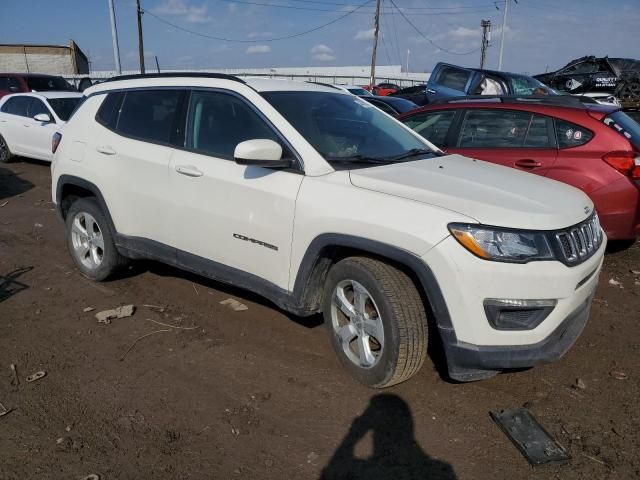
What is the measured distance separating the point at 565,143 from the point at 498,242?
2885 mm

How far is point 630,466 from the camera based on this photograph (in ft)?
8.32

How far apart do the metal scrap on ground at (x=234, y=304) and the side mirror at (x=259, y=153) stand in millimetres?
1553

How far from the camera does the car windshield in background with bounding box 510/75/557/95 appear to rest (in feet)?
34.4

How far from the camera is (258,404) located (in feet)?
9.96

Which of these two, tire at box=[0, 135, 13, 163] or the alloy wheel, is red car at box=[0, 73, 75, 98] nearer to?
tire at box=[0, 135, 13, 163]

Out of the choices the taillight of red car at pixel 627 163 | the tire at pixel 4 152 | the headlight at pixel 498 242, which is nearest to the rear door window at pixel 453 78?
the taillight of red car at pixel 627 163

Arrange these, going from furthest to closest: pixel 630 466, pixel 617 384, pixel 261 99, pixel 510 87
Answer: pixel 510 87 → pixel 261 99 → pixel 617 384 → pixel 630 466

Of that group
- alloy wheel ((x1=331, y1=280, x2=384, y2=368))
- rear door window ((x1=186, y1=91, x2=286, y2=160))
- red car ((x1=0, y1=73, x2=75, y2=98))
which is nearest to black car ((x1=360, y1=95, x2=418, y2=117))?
rear door window ((x1=186, y1=91, x2=286, y2=160))

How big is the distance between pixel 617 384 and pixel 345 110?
8.58 feet

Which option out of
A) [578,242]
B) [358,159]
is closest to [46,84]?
[358,159]

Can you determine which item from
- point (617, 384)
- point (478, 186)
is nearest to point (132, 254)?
point (478, 186)

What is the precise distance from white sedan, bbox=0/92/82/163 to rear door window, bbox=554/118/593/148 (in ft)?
27.2

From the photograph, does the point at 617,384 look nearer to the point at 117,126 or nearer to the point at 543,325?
the point at 543,325

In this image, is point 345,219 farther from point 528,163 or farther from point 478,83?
point 478,83
